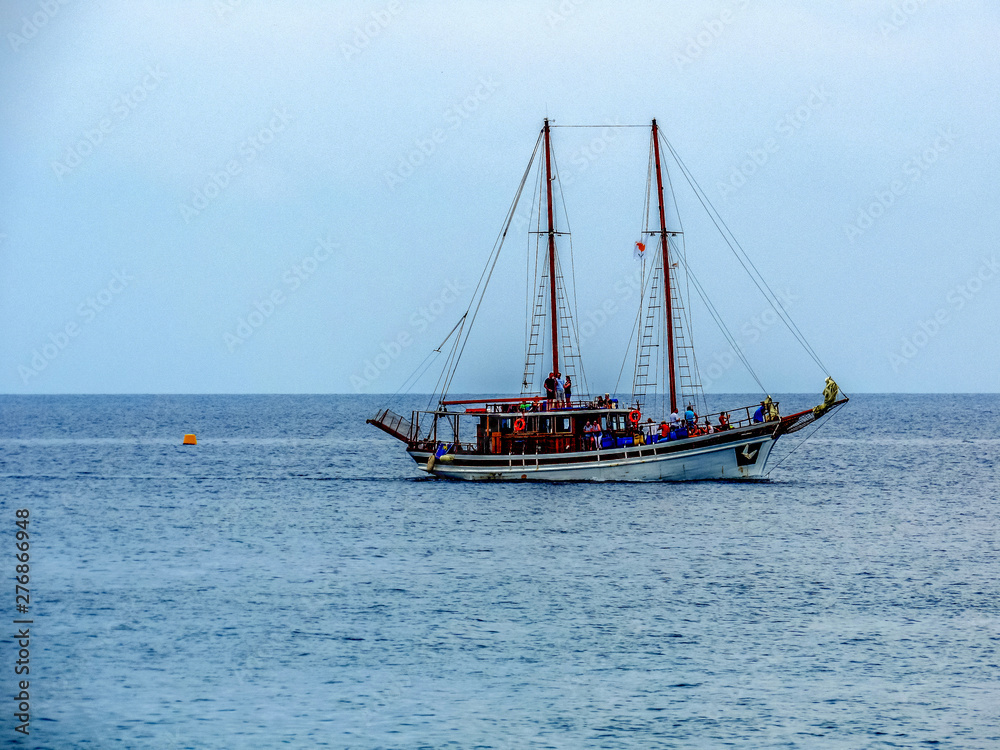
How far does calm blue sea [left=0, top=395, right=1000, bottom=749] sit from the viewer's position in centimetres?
2380

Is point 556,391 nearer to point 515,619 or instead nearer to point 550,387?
point 550,387

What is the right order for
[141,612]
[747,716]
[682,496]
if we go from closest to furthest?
[747,716] → [141,612] → [682,496]

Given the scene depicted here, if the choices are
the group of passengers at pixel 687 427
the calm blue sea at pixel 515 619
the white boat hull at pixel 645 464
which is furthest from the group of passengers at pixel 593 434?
the group of passengers at pixel 687 427

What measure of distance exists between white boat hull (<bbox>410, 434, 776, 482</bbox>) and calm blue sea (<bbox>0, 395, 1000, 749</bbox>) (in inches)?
Answer: 38.1

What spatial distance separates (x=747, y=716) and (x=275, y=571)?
20.1 m

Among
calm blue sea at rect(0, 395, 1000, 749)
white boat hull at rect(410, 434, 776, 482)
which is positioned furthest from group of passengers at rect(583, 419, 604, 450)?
calm blue sea at rect(0, 395, 1000, 749)

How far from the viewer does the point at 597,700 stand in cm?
2517

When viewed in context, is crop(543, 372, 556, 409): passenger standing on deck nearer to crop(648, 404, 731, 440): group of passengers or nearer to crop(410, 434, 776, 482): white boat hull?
crop(410, 434, 776, 482): white boat hull

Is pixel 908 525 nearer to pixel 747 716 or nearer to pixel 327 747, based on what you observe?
pixel 747 716

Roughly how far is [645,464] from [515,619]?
2868cm

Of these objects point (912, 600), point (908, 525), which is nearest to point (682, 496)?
point (908, 525)

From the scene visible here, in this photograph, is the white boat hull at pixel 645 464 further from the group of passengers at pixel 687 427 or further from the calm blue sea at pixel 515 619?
the calm blue sea at pixel 515 619

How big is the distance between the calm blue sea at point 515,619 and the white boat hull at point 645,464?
0.97m

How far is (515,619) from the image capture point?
1261 inches
